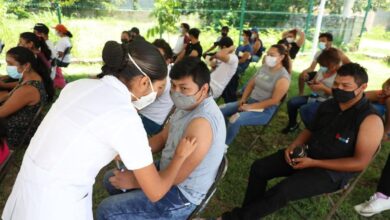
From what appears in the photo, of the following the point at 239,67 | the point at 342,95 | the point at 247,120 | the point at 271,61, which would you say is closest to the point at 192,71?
the point at 342,95

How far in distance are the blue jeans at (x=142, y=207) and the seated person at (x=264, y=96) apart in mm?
1751

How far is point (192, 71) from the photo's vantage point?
2039 mm

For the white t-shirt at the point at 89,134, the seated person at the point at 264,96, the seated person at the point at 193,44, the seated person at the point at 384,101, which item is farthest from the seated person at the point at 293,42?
the white t-shirt at the point at 89,134

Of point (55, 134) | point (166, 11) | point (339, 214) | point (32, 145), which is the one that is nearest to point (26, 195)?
point (32, 145)

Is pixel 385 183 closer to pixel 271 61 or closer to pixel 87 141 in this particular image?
pixel 271 61

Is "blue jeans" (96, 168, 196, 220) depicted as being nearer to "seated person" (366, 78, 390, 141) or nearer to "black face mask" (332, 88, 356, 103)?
"black face mask" (332, 88, 356, 103)

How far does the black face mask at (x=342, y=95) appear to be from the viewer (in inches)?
94.7

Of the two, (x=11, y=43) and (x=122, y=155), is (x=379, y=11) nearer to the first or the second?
(x=11, y=43)

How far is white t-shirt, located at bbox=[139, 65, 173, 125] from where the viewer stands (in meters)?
3.20

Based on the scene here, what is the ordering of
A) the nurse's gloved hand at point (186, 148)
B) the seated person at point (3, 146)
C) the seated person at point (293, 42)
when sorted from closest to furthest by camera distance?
the nurse's gloved hand at point (186, 148)
the seated person at point (3, 146)
the seated person at point (293, 42)

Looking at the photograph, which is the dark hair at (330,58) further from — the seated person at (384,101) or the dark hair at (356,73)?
the dark hair at (356,73)

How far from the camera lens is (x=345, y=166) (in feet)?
7.44

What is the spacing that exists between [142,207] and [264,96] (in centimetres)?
241

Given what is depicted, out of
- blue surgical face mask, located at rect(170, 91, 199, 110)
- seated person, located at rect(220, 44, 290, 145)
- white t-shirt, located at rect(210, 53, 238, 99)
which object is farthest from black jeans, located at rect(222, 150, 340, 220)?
white t-shirt, located at rect(210, 53, 238, 99)
